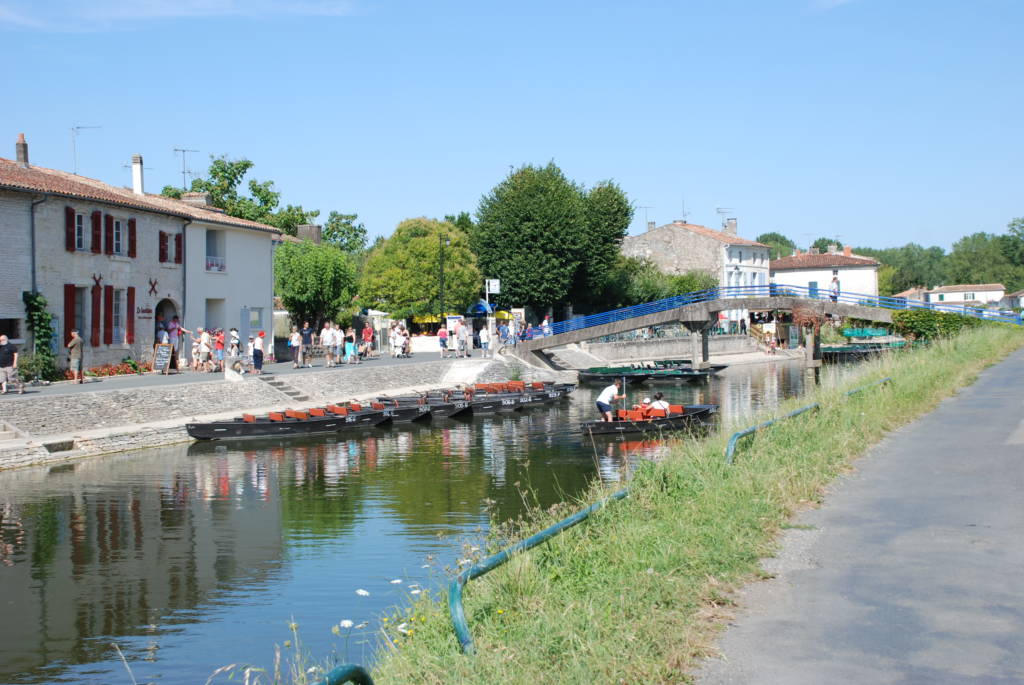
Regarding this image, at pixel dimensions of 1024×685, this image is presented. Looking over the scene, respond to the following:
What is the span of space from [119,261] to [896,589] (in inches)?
1273

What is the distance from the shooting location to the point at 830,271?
107688 millimetres

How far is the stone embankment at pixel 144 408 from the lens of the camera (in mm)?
24375

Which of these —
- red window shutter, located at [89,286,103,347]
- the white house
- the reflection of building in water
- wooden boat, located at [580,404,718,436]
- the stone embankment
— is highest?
the white house

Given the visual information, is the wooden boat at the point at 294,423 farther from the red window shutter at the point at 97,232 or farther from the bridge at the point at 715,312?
the bridge at the point at 715,312

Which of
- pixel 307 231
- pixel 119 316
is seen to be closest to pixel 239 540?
pixel 119 316

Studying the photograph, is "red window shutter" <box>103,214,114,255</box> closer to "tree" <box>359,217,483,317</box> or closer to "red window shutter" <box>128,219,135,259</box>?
"red window shutter" <box>128,219,135,259</box>

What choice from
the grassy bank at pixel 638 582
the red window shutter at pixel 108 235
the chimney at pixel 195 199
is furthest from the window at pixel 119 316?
the grassy bank at pixel 638 582

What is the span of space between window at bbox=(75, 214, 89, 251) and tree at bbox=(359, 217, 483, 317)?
1265 inches

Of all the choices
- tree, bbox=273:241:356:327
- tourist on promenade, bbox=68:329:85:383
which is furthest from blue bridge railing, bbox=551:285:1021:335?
tourist on promenade, bbox=68:329:85:383

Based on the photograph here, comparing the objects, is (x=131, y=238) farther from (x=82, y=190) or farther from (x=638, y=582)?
(x=638, y=582)

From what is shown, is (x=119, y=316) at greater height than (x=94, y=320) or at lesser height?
greater

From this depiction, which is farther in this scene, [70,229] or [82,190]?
[82,190]

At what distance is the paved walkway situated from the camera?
5.89 m

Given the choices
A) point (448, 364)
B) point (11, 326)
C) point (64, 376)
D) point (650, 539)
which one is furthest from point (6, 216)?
point (650, 539)
